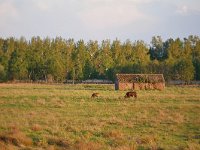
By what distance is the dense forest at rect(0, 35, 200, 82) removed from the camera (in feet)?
301

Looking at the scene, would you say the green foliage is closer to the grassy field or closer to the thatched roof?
the thatched roof

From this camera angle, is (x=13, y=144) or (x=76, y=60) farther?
(x=76, y=60)

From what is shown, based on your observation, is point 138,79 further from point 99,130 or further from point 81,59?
point 99,130

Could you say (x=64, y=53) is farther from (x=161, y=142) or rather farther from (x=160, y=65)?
(x=161, y=142)

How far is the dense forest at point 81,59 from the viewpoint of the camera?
3612 inches

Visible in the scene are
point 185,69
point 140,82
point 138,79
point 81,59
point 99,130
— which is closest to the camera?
point 99,130

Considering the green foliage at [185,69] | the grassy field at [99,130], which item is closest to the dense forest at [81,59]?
the green foliage at [185,69]

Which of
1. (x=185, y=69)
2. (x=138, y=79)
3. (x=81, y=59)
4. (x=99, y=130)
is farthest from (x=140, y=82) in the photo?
(x=99, y=130)

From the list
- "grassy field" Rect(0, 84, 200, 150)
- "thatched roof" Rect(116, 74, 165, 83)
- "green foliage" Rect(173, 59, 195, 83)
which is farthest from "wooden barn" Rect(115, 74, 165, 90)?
"grassy field" Rect(0, 84, 200, 150)

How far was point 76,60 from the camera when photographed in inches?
3912

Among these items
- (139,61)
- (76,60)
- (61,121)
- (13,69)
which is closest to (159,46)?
(139,61)

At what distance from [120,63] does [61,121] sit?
78515 mm

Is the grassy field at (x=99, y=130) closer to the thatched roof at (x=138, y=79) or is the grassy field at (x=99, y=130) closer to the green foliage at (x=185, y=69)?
the thatched roof at (x=138, y=79)

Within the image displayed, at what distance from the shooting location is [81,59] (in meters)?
99.5
